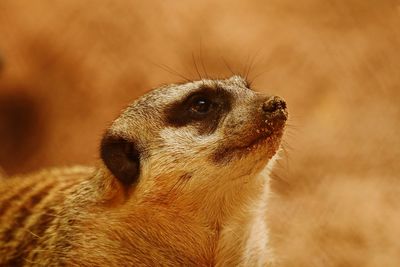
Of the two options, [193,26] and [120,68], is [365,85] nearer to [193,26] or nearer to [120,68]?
[193,26]

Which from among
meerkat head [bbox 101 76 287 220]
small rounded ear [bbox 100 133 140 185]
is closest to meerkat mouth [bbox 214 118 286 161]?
meerkat head [bbox 101 76 287 220]

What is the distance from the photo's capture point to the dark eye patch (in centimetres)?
207

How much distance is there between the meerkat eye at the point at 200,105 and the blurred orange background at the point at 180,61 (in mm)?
1711

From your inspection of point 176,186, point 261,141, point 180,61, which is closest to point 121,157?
point 176,186

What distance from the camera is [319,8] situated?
4.28 m

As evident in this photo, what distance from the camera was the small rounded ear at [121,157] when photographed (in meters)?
2.08

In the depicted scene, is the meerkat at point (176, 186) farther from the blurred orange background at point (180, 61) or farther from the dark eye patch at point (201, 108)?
the blurred orange background at point (180, 61)

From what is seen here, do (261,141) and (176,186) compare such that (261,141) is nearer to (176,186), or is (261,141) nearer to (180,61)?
(176,186)

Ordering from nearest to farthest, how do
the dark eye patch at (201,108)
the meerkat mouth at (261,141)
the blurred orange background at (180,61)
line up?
the meerkat mouth at (261,141)
the dark eye patch at (201,108)
the blurred orange background at (180,61)

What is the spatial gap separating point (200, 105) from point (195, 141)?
136 mm

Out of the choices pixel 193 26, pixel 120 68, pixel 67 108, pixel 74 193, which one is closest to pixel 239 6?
pixel 193 26

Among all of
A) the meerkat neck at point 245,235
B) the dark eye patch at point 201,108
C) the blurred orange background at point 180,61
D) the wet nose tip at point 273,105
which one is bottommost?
the meerkat neck at point 245,235

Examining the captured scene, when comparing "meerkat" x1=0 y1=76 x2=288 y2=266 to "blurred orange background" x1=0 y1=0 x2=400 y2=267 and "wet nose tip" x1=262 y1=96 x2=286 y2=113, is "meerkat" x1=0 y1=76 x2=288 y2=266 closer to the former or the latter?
"wet nose tip" x1=262 y1=96 x2=286 y2=113

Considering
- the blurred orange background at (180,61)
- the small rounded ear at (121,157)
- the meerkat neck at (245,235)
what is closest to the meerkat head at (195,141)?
the small rounded ear at (121,157)
